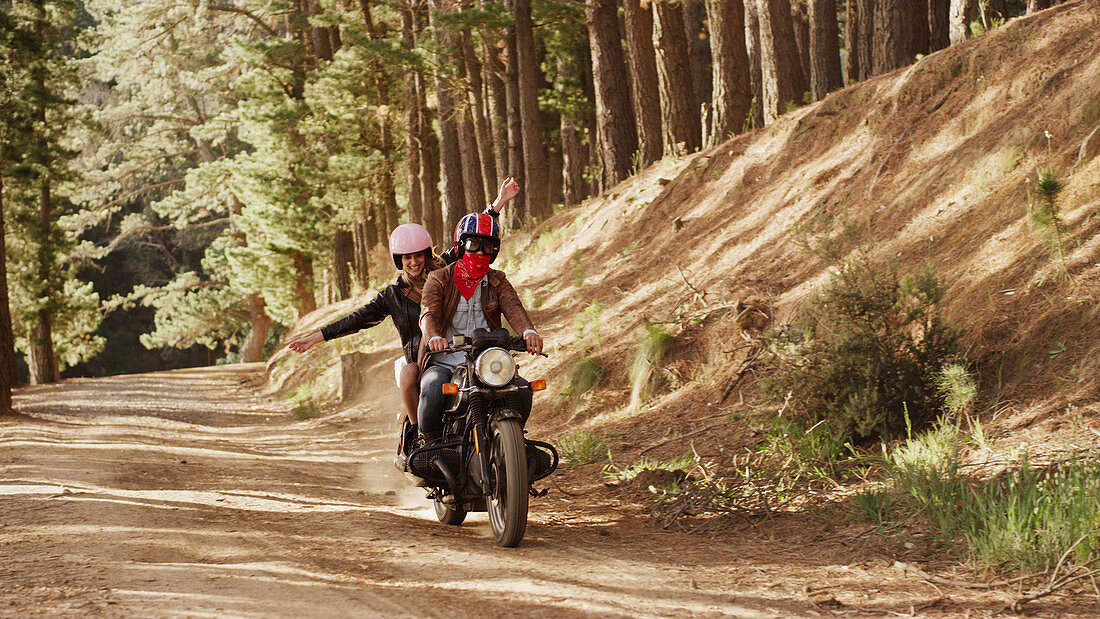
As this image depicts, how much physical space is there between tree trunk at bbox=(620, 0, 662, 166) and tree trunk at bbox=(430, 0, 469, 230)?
5361mm

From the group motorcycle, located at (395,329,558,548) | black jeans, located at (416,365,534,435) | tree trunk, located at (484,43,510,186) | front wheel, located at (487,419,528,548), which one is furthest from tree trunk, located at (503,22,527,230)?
front wheel, located at (487,419,528,548)

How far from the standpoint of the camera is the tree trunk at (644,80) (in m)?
18.2

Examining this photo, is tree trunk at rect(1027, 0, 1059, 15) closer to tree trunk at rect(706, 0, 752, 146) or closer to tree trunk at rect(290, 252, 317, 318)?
tree trunk at rect(706, 0, 752, 146)

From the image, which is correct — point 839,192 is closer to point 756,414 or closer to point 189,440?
point 756,414

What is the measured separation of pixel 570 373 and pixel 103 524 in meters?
5.94

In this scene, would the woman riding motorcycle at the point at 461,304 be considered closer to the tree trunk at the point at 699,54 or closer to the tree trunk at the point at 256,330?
the tree trunk at the point at 699,54

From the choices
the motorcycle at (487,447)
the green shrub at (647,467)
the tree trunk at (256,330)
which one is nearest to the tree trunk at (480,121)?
the green shrub at (647,467)

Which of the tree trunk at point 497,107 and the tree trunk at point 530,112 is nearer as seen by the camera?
the tree trunk at point 530,112

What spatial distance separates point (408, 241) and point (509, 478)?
92.8 inches

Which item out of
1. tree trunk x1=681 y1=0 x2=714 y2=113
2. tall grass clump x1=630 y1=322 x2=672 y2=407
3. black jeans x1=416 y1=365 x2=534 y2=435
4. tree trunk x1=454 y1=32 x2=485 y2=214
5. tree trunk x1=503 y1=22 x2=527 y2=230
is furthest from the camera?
tree trunk x1=681 y1=0 x2=714 y2=113

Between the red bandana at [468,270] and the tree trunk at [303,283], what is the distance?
30294 mm

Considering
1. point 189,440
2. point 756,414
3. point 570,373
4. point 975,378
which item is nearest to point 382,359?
point 189,440

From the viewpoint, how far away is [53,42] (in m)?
24.1

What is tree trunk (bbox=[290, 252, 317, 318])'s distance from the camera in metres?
36.6
